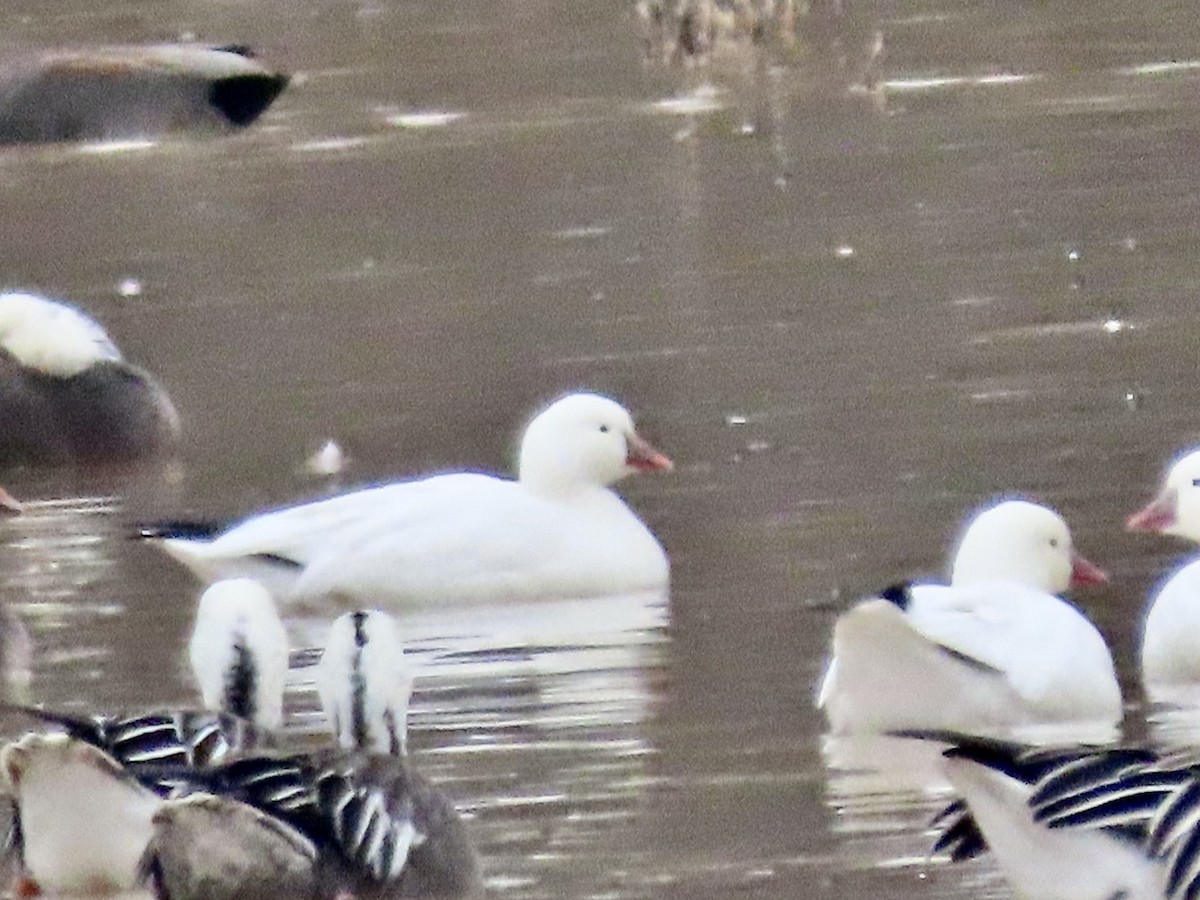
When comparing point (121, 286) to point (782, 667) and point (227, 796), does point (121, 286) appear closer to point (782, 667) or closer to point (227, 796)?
point (782, 667)

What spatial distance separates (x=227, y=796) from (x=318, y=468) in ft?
15.1

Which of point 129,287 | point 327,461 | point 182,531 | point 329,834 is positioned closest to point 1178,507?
point 182,531

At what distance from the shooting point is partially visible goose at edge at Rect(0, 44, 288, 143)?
17750 mm

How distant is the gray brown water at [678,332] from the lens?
301 inches

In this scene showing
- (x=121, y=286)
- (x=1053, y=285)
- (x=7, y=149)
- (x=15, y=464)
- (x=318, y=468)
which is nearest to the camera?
(x=318, y=468)

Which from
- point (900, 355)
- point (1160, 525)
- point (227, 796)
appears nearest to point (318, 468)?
point (900, 355)

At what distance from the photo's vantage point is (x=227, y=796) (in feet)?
20.6

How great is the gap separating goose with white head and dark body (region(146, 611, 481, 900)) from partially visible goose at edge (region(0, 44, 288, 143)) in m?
11.5

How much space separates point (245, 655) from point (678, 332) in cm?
530

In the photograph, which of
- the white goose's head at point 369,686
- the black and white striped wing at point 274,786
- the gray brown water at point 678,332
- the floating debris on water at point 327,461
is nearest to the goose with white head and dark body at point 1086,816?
the gray brown water at point 678,332

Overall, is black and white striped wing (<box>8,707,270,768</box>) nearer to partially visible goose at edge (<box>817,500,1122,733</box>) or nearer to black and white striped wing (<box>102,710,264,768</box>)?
black and white striped wing (<box>102,710,264,768</box>)

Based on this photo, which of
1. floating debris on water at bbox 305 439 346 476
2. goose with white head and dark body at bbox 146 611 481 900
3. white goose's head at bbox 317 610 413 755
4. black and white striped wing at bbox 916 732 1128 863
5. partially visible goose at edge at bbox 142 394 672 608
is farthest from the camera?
floating debris on water at bbox 305 439 346 476

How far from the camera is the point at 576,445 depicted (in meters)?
9.59

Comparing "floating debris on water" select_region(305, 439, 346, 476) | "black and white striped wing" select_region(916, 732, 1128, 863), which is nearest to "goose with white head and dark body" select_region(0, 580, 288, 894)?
"black and white striped wing" select_region(916, 732, 1128, 863)
